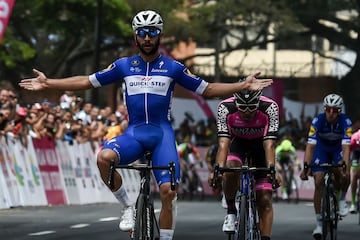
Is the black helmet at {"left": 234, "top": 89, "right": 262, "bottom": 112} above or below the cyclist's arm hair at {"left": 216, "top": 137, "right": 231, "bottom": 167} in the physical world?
above

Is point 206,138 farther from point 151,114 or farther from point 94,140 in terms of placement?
point 151,114

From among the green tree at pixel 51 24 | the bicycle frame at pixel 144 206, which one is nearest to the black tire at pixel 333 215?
the bicycle frame at pixel 144 206

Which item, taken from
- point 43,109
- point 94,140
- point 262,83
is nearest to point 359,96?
point 94,140

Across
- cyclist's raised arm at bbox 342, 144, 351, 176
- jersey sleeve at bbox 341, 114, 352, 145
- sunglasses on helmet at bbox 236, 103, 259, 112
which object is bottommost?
cyclist's raised arm at bbox 342, 144, 351, 176

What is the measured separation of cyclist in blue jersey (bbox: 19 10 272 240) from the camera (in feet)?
37.6

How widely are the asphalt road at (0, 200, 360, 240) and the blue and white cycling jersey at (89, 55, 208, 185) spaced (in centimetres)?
413

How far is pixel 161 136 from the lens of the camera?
11625 millimetres

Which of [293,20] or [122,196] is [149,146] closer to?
[122,196]

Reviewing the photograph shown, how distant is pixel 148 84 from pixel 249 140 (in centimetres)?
187

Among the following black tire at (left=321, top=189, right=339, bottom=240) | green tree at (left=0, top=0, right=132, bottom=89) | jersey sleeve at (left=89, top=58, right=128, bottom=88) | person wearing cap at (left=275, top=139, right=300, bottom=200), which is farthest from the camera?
green tree at (left=0, top=0, right=132, bottom=89)

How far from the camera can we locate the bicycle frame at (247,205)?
38.2ft

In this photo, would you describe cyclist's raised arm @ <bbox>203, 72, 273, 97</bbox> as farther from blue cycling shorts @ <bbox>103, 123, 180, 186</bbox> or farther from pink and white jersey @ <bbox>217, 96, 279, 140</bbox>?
pink and white jersey @ <bbox>217, 96, 279, 140</bbox>

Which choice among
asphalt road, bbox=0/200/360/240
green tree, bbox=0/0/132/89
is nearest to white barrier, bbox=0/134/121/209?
asphalt road, bbox=0/200/360/240

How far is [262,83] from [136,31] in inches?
50.1
